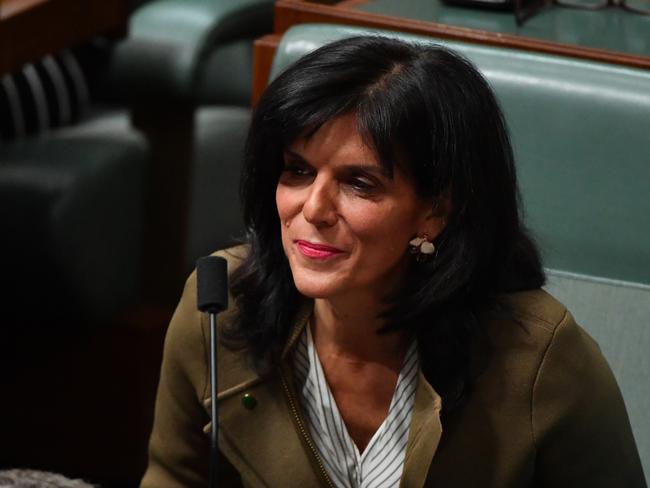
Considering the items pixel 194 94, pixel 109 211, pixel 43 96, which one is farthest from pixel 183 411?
pixel 194 94

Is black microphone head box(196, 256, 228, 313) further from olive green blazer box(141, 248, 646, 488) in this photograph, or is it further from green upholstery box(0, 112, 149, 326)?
green upholstery box(0, 112, 149, 326)

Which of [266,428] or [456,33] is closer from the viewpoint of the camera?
[266,428]

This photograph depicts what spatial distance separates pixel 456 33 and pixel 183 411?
0.64 meters

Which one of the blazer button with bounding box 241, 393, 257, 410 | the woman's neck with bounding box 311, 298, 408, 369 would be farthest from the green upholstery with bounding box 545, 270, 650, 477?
the blazer button with bounding box 241, 393, 257, 410

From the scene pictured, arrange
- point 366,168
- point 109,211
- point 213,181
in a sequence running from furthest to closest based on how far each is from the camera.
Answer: point 213,181
point 109,211
point 366,168

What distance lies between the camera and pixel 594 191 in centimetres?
164

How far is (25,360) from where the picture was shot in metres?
2.87

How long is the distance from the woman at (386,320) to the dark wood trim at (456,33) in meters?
0.40

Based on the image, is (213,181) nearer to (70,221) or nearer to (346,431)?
(70,221)

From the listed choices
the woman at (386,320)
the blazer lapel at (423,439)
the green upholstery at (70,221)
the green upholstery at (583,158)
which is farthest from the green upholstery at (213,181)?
the blazer lapel at (423,439)

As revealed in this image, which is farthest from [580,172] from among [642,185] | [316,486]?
[316,486]

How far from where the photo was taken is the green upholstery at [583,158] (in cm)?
162

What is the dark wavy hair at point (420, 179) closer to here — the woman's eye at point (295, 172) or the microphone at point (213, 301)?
the woman's eye at point (295, 172)

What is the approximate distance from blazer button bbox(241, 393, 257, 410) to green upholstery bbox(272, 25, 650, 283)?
0.43 meters
